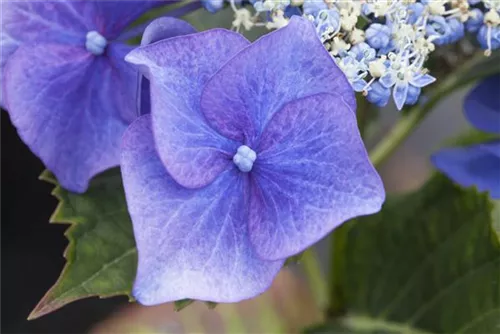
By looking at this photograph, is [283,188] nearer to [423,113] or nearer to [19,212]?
[423,113]

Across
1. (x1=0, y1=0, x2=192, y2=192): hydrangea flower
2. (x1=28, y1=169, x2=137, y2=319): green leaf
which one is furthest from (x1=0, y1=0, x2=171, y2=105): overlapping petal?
(x1=28, y1=169, x2=137, y2=319): green leaf

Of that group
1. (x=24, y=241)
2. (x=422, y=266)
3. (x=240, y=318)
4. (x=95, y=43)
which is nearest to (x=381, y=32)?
(x=95, y=43)

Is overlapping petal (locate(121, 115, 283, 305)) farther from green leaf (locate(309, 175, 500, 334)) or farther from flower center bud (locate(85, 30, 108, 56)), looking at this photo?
green leaf (locate(309, 175, 500, 334))

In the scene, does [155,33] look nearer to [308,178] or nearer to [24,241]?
[308,178]

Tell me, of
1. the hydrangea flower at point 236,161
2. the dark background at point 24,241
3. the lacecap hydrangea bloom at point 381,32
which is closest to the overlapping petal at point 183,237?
the hydrangea flower at point 236,161

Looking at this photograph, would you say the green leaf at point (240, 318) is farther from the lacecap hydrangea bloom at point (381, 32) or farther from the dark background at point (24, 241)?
the lacecap hydrangea bloom at point (381, 32)

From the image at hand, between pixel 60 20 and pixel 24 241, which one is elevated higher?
pixel 60 20

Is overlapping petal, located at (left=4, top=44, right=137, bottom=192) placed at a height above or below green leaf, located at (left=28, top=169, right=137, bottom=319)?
above
